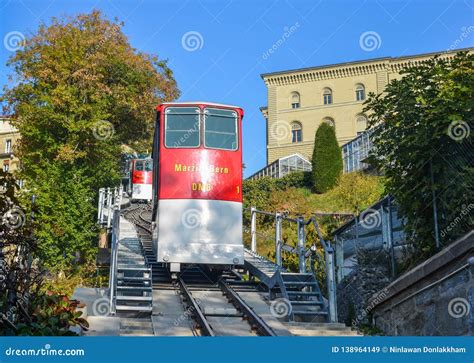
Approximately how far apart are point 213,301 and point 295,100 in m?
53.6

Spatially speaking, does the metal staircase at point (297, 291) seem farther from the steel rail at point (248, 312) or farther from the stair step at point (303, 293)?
the steel rail at point (248, 312)

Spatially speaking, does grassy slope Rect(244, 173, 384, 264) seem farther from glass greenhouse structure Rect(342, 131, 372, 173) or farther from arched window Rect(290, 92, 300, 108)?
arched window Rect(290, 92, 300, 108)

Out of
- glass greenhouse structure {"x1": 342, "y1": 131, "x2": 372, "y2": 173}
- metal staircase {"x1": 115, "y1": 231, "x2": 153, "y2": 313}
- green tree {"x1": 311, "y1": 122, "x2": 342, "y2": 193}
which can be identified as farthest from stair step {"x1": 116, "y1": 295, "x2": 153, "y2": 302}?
glass greenhouse structure {"x1": 342, "y1": 131, "x2": 372, "y2": 173}

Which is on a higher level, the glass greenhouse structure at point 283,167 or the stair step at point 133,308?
the glass greenhouse structure at point 283,167
